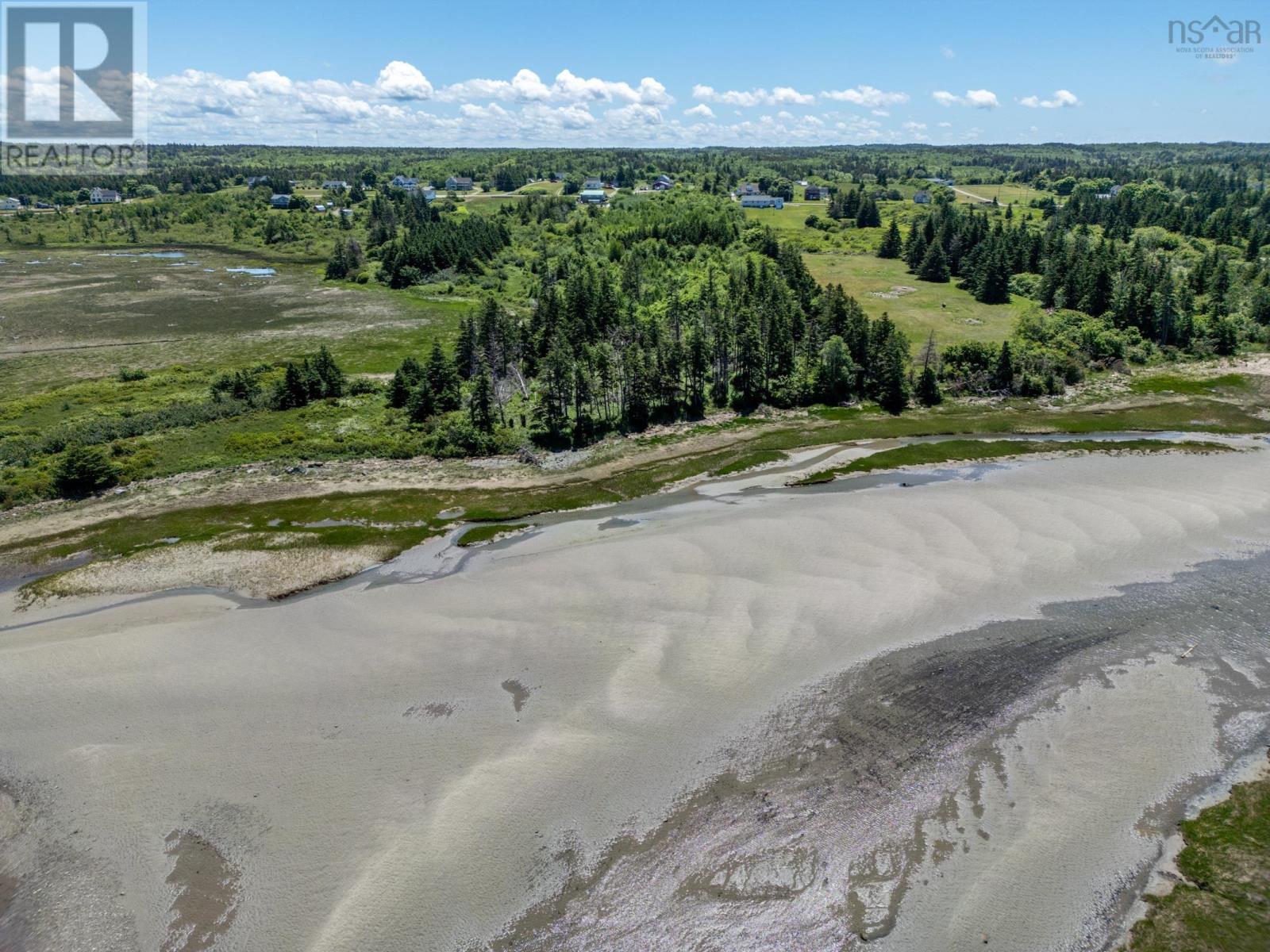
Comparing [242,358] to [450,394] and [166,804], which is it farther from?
[166,804]

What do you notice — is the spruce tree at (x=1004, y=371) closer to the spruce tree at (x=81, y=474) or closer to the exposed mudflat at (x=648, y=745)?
the exposed mudflat at (x=648, y=745)

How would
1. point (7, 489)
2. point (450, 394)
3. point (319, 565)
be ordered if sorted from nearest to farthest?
1. point (319, 565)
2. point (7, 489)
3. point (450, 394)

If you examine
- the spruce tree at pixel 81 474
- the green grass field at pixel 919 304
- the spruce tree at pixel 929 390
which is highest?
the green grass field at pixel 919 304

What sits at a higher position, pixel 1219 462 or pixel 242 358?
pixel 242 358

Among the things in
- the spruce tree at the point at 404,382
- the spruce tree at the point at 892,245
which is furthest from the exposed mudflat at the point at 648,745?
the spruce tree at the point at 892,245

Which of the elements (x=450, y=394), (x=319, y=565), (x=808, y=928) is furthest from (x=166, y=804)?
(x=450, y=394)

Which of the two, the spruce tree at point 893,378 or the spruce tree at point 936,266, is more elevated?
the spruce tree at point 936,266

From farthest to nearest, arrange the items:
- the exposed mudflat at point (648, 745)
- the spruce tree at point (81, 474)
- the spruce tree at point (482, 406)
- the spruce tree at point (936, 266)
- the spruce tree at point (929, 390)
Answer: the spruce tree at point (936, 266), the spruce tree at point (929, 390), the spruce tree at point (482, 406), the spruce tree at point (81, 474), the exposed mudflat at point (648, 745)

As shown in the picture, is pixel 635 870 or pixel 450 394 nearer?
pixel 635 870
